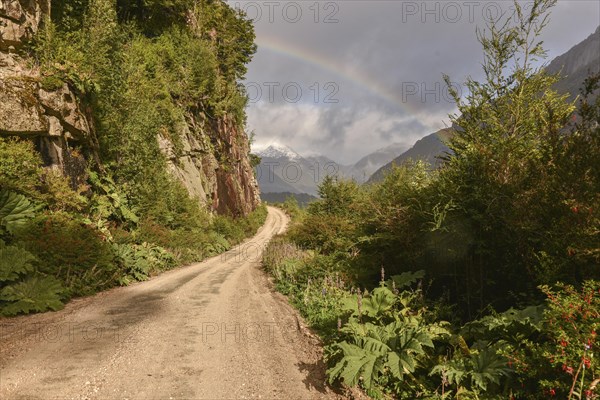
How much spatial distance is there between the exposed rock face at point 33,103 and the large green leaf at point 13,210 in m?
2.61

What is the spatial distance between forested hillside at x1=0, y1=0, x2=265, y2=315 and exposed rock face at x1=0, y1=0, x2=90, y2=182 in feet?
0.12

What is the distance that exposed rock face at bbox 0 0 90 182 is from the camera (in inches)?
397

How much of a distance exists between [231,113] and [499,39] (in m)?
31.4

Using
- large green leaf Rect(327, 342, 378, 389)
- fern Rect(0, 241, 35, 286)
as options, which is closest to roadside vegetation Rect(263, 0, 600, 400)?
large green leaf Rect(327, 342, 378, 389)

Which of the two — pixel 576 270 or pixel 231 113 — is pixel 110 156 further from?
pixel 231 113

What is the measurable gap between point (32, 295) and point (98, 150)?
9175 mm

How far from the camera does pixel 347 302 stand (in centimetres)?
558

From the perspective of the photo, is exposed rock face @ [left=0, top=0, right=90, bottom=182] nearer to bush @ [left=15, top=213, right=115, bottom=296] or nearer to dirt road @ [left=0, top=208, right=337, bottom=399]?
bush @ [left=15, top=213, right=115, bottom=296]

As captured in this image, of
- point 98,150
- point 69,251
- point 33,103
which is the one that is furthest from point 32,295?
point 98,150

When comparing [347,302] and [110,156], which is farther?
[110,156]

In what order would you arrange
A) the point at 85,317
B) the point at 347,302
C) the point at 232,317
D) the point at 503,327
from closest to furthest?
1. the point at 503,327
2. the point at 347,302
3. the point at 85,317
4. the point at 232,317

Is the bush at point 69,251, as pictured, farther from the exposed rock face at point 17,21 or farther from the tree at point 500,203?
the tree at point 500,203

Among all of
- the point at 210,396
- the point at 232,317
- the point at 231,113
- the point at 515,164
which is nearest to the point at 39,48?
the point at 232,317

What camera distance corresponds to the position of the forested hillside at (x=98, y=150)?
8.67 meters
